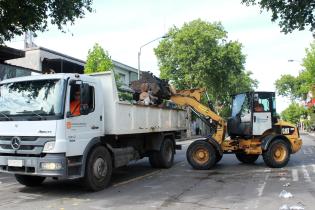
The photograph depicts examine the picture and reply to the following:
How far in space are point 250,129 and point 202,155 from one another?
6.44ft

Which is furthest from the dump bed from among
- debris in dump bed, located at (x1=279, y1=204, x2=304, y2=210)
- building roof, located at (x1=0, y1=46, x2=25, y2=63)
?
building roof, located at (x1=0, y1=46, x2=25, y2=63)

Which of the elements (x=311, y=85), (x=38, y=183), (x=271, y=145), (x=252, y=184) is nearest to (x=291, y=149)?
(x=271, y=145)

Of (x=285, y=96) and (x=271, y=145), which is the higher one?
(x=285, y=96)

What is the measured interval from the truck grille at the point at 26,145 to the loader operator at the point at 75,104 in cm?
78

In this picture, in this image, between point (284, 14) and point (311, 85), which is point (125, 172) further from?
point (311, 85)

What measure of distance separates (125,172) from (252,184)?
4306 millimetres

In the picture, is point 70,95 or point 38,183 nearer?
point 70,95

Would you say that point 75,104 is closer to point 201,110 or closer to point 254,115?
point 201,110

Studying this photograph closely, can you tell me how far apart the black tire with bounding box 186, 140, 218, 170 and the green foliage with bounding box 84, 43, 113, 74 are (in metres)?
15.9

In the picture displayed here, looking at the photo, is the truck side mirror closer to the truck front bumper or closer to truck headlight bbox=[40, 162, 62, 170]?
the truck front bumper

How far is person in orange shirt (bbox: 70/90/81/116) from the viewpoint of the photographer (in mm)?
10445

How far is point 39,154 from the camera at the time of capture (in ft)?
33.2

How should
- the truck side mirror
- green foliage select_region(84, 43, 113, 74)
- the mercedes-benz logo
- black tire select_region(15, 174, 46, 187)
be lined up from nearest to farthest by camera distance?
the mercedes-benz logo → the truck side mirror → black tire select_region(15, 174, 46, 187) → green foliage select_region(84, 43, 113, 74)

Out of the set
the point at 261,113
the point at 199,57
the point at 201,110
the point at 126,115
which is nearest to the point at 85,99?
the point at 126,115
